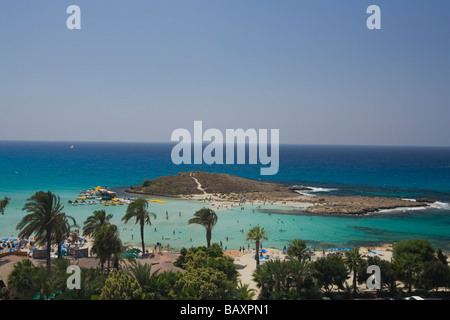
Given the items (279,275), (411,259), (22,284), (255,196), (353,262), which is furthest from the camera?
(255,196)

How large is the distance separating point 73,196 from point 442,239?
72957mm

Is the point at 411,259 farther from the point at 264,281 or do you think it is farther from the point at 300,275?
the point at 264,281

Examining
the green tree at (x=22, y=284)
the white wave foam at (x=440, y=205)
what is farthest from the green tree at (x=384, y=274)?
the white wave foam at (x=440, y=205)

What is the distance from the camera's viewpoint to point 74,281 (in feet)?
63.4

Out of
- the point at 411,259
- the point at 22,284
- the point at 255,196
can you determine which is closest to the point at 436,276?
the point at 411,259

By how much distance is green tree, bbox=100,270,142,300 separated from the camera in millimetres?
17719

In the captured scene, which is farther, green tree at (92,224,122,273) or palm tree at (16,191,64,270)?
palm tree at (16,191,64,270)

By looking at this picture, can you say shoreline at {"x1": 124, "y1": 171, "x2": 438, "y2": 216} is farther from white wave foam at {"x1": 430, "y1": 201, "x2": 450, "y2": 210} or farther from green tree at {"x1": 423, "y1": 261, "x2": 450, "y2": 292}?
green tree at {"x1": 423, "y1": 261, "x2": 450, "y2": 292}

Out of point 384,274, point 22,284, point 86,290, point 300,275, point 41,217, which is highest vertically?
point 41,217

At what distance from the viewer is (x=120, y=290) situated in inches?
707

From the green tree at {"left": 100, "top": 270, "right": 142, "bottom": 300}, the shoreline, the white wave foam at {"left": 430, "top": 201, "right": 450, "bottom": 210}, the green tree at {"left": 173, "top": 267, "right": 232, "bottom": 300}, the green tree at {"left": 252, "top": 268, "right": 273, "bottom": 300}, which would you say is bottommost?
the white wave foam at {"left": 430, "top": 201, "right": 450, "bottom": 210}

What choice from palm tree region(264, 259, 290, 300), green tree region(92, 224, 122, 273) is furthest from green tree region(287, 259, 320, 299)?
green tree region(92, 224, 122, 273)
